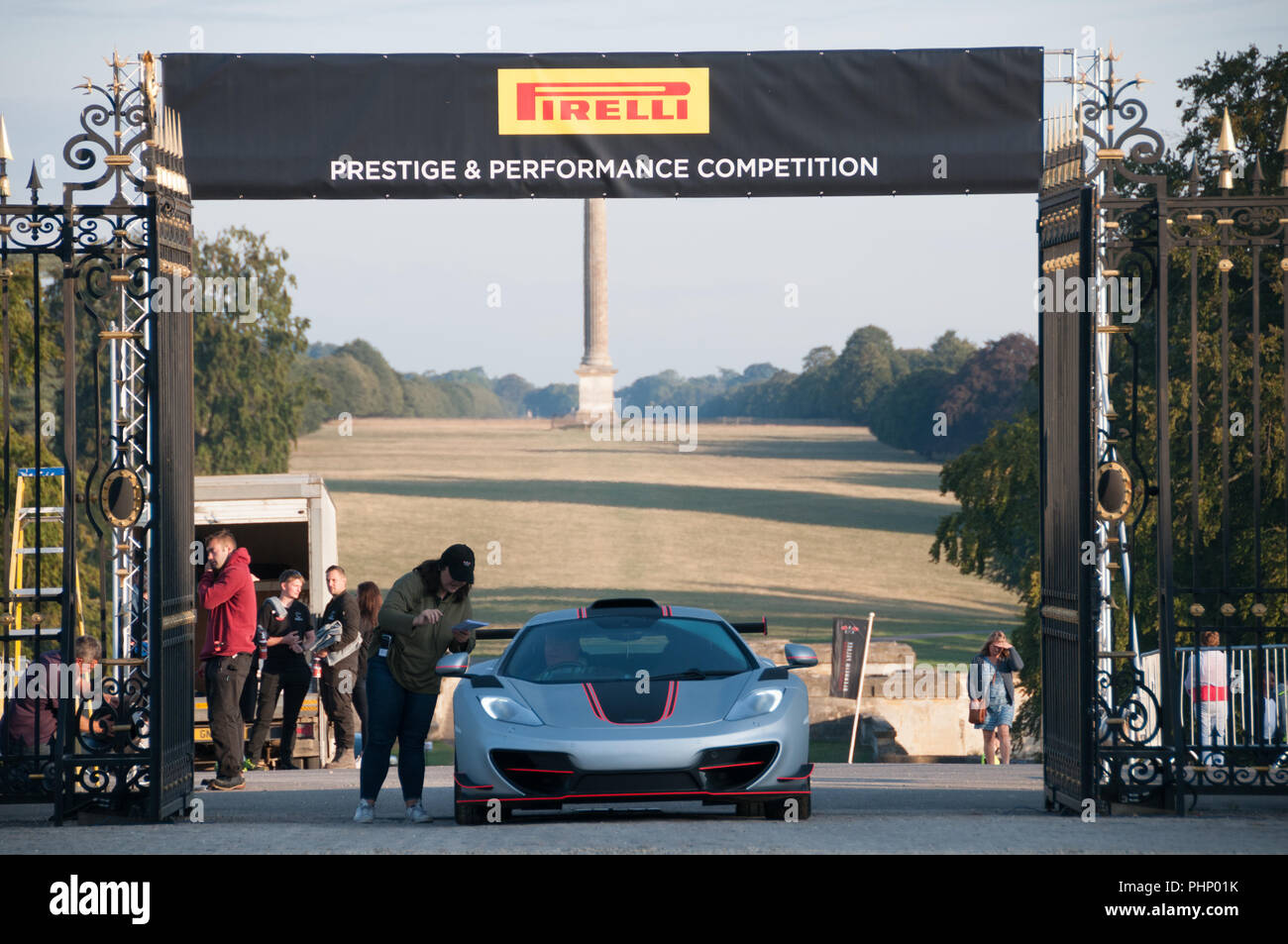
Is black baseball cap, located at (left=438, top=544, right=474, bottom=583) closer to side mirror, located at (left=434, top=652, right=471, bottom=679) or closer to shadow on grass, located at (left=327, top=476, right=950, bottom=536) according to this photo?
side mirror, located at (left=434, top=652, right=471, bottom=679)

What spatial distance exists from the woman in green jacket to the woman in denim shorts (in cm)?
841

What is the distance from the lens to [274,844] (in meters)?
7.35

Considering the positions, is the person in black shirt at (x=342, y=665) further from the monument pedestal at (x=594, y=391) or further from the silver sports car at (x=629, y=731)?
the monument pedestal at (x=594, y=391)

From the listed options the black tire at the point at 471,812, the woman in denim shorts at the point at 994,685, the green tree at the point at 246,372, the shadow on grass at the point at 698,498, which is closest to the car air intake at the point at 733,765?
the black tire at the point at 471,812

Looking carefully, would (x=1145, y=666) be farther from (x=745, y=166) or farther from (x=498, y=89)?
(x=498, y=89)

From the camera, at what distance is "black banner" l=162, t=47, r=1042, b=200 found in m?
10.6

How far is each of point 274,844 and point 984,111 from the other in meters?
6.95

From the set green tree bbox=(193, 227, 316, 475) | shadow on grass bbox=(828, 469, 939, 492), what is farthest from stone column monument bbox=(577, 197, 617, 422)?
green tree bbox=(193, 227, 316, 475)

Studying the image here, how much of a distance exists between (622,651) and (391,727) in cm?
143

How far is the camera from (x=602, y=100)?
10.7 meters

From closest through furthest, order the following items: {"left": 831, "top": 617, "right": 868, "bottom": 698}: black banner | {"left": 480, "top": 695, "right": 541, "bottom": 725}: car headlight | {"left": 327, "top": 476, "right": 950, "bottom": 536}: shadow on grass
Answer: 1. {"left": 480, "top": 695, "right": 541, "bottom": 725}: car headlight
2. {"left": 831, "top": 617, "right": 868, "bottom": 698}: black banner
3. {"left": 327, "top": 476, "right": 950, "bottom": 536}: shadow on grass

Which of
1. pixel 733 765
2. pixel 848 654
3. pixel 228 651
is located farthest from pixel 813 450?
pixel 733 765

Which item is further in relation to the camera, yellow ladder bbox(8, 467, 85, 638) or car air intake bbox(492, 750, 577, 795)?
yellow ladder bbox(8, 467, 85, 638)

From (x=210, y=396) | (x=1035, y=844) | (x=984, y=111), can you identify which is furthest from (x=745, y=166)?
(x=210, y=396)
